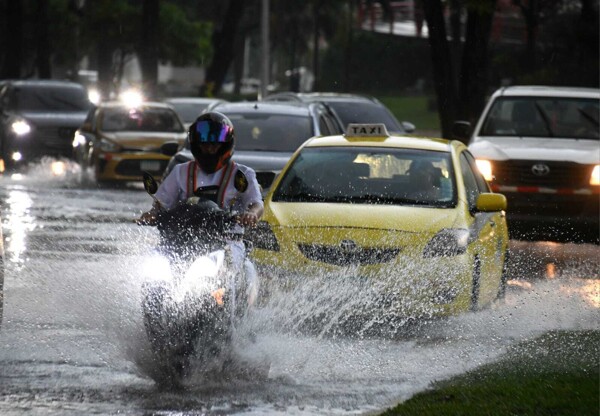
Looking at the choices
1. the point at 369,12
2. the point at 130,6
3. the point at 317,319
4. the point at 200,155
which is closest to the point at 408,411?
the point at 200,155

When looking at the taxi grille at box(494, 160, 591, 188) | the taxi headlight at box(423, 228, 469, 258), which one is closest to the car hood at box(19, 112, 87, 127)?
the taxi grille at box(494, 160, 591, 188)

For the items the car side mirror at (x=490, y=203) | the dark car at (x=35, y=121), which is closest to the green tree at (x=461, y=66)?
the dark car at (x=35, y=121)

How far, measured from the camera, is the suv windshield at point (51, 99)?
31625 millimetres

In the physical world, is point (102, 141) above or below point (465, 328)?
below

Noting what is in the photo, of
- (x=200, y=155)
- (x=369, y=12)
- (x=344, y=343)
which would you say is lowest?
(x=369, y=12)

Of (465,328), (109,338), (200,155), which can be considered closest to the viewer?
(200,155)

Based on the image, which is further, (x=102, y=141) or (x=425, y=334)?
(x=102, y=141)

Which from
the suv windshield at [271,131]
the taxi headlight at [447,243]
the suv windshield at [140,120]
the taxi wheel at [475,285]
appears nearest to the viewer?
the taxi headlight at [447,243]

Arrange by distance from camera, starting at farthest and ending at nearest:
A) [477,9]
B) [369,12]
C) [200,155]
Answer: [369,12] < [477,9] < [200,155]

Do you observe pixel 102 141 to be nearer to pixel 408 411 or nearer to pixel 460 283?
pixel 460 283

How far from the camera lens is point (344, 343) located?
33.8ft

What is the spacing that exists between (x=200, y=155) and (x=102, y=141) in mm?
18157

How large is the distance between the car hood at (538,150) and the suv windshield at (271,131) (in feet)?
7.13

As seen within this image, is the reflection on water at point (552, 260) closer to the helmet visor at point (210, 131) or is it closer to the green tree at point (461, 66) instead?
the helmet visor at point (210, 131)
